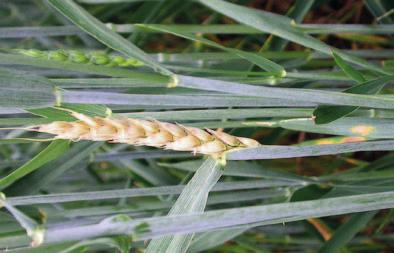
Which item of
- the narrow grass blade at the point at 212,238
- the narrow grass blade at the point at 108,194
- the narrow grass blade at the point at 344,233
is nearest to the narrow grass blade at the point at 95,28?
the narrow grass blade at the point at 108,194

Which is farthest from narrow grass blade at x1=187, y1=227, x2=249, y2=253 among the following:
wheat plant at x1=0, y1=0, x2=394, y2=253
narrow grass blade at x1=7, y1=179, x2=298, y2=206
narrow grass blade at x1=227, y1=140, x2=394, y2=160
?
narrow grass blade at x1=227, y1=140, x2=394, y2=160

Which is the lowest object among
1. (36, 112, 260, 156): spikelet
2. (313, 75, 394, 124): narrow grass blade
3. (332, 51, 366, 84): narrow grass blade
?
(36, 112, 260, 156): spikelet

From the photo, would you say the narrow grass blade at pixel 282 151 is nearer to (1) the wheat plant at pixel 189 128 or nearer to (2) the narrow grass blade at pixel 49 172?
(1) the wheat plant at pixel 189 128

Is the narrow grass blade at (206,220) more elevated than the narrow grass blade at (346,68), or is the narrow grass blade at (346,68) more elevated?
the narrow grass blade at (346,68)

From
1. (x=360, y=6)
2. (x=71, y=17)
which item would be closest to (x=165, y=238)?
(x=71, y=17)

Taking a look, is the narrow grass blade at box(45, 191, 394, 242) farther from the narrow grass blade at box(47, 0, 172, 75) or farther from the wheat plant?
the narrow grass blade at box(47, 0, 172, 75)

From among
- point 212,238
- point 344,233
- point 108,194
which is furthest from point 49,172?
point 344,233

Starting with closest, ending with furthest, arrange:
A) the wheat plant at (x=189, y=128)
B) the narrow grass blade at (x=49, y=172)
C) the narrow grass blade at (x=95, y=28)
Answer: the wheat plant at (x=189, y=128)
the narrow grass blade at (x=95, y=28)
the narrow grass blade at (x=49, y=172)
